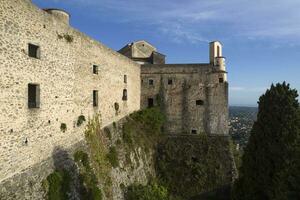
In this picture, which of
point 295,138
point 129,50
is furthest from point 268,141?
point 129,50

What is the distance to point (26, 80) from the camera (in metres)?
12.8

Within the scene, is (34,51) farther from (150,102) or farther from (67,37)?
(150,102)

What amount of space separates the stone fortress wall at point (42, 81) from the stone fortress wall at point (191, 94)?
9873 millimetres

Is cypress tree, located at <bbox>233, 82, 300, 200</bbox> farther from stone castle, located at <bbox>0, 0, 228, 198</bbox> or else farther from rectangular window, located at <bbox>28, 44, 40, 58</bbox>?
rectangular window, located at <bbox>28, 44, 40, 58</bbox>

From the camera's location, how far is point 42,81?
14.1 meters

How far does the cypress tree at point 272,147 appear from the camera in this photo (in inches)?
746

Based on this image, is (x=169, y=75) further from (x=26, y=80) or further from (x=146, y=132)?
(x=26, y=80)

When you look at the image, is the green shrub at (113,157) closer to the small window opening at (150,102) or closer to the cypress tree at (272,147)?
the cypress tree at (272,147)

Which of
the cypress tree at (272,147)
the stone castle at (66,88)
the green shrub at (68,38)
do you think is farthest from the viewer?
the cypress tree at (272,147)

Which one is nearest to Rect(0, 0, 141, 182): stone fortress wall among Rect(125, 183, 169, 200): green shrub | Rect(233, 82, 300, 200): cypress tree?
Rect(125, 183, 169, 200): green shrub

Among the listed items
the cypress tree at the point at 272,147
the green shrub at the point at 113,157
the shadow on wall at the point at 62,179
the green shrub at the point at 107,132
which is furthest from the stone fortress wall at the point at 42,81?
the cypress tree at the point at 272,147

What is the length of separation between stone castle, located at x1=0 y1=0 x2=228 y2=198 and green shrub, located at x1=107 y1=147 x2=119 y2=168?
1.83 m

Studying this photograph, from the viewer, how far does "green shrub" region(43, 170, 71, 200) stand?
1395cm

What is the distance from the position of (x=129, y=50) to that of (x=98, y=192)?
73.2 feet
